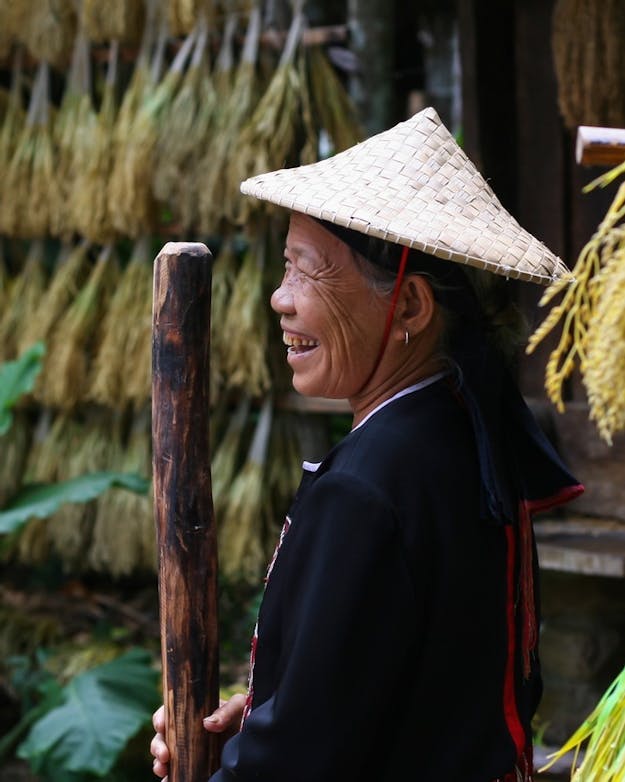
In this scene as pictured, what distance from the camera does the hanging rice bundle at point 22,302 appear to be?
4.44 metres

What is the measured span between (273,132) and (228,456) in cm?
115

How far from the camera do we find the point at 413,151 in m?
1.56

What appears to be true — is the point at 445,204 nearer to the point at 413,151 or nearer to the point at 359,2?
the point at 413,151

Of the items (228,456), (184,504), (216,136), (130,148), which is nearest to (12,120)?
(130,148)

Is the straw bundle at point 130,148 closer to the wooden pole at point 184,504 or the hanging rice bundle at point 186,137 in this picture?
the hanging rice bundle at point 186,137

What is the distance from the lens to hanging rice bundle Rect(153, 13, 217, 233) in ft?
12.9

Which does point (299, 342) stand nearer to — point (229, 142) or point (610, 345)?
point (610, 345)

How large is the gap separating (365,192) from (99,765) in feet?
7.88

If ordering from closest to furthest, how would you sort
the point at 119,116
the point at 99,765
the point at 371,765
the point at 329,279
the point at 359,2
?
the point at 371,765
the point at 329,279
the point at 99,765
the point at 359,2
the point at 119,116

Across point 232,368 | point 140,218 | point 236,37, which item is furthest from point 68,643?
point 236,37

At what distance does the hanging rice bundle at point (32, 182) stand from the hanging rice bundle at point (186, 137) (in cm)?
52

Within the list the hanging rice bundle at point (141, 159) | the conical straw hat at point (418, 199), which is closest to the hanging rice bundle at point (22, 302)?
the hanging rice bundle at point (141, 159)

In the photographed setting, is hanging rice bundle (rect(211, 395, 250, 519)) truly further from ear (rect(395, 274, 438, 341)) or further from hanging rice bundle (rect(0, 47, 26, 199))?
ear (rect(395, 274, 438, 341))

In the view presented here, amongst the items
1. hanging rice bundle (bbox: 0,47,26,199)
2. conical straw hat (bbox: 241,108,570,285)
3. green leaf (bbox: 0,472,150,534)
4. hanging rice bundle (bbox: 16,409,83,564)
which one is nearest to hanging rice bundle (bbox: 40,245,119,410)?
hanging rice bundle (bbox: 16,409,83,564)
